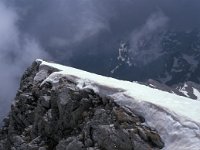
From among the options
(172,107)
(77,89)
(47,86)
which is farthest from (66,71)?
(172,107)

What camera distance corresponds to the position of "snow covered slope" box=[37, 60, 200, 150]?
101 ft

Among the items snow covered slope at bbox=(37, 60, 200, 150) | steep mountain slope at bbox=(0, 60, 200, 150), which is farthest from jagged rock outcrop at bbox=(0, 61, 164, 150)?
snow covered slope at bbox=(37, 60, 200, 150)

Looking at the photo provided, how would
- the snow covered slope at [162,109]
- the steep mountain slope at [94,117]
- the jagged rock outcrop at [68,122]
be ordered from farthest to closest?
the jagged rock outcrop at [68,122]
the steep mountain slope at [94,117]
the snow covered slope at [162,109]

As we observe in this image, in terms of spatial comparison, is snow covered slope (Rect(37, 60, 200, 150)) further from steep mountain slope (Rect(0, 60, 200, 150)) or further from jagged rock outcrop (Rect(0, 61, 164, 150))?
jagged rock outcrop (Rect(0, 61, 164, 150))

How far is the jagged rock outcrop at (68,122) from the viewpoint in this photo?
104 feet

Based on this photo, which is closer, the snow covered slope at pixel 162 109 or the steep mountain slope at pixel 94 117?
the snow covered slope at pixel 162 109

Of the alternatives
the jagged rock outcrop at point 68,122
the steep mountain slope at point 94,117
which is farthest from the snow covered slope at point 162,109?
the jagged rock outcrop at point 68,122

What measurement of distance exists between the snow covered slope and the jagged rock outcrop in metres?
0.53

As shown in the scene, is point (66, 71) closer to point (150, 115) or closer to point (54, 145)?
point (54, 145)

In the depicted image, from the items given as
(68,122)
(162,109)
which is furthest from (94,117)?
(162,109)

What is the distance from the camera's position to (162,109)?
33.3 metres

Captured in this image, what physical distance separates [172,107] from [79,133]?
665 cm

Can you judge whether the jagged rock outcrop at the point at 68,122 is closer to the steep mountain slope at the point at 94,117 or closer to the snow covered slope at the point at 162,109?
the steep mountain slope at the point at 94,117

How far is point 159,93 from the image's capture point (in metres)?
39.8
